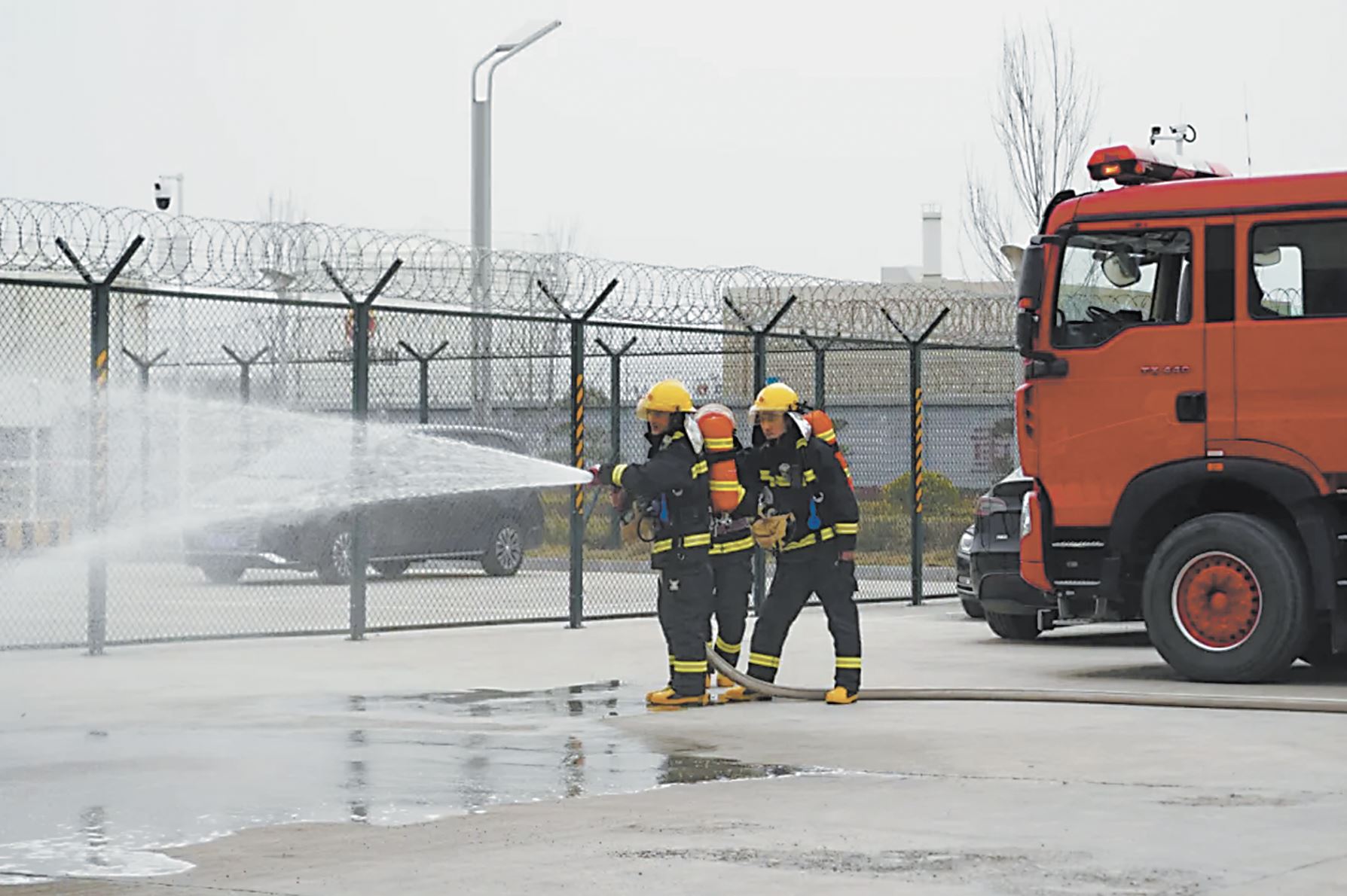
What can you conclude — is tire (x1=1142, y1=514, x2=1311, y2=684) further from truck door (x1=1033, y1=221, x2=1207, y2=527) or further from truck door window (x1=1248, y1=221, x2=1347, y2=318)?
truck door window (x1=1248, y1=221, x2=1347, y2=318)

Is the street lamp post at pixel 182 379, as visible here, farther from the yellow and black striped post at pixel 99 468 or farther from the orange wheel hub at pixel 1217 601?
the orange wheel hub at pixel 1217 601

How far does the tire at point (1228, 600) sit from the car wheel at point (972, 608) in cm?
490

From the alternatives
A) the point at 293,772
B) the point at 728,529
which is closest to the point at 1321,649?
the point at 728,529

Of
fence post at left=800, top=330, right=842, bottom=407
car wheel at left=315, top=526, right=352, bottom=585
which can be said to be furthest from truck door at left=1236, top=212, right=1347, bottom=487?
car wheel at left=315, top=526, right=352, bottom=585

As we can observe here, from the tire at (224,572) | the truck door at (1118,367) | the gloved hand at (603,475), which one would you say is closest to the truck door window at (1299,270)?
the truck door at (1118,367)

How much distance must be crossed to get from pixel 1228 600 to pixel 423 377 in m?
8.94

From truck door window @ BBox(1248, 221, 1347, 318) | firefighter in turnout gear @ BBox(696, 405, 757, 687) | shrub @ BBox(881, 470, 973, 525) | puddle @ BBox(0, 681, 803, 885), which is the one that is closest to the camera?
puddle @ BBox(0, 681, 803, 885)

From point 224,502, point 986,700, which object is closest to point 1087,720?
point 986,700

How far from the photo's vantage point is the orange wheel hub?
12148 millimetres

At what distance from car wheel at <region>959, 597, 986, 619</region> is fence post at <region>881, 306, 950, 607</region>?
1680 mm

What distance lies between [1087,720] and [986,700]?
1.06m

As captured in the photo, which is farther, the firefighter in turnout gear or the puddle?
the firefighter in turnout gear

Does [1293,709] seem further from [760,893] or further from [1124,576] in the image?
[760,893]

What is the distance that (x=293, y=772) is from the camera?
344 inches
